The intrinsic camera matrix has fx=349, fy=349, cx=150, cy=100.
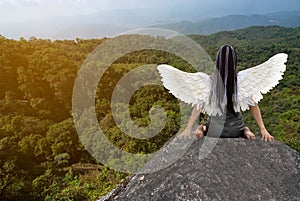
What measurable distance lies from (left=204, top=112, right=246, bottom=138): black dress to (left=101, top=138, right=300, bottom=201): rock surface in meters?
0.34

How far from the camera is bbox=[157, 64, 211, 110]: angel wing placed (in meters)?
3.42

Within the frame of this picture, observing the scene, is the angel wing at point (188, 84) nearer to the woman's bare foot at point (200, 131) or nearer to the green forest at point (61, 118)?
the woman's bare foot at point (200, 131)

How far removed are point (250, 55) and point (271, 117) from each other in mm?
14749

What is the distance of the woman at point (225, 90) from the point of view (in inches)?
128

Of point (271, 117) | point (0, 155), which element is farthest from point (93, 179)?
point (271, 117)

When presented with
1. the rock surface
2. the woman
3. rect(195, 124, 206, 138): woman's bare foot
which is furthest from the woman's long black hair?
the rock surface

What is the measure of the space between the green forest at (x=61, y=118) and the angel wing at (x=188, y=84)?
5.49m

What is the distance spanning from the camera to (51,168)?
13039 millimetres

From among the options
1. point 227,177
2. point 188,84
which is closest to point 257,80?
point 188,84

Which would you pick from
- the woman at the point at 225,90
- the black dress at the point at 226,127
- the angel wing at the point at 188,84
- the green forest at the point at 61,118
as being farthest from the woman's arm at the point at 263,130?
the green forest at the point at 61,118

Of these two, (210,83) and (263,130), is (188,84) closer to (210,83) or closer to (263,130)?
(210,83)

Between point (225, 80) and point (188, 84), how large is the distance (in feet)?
1.35

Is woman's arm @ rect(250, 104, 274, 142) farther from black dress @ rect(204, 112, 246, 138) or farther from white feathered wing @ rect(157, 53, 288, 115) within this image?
black dress @ rect(204, 112, 246, 138)

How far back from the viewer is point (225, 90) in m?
3.29
